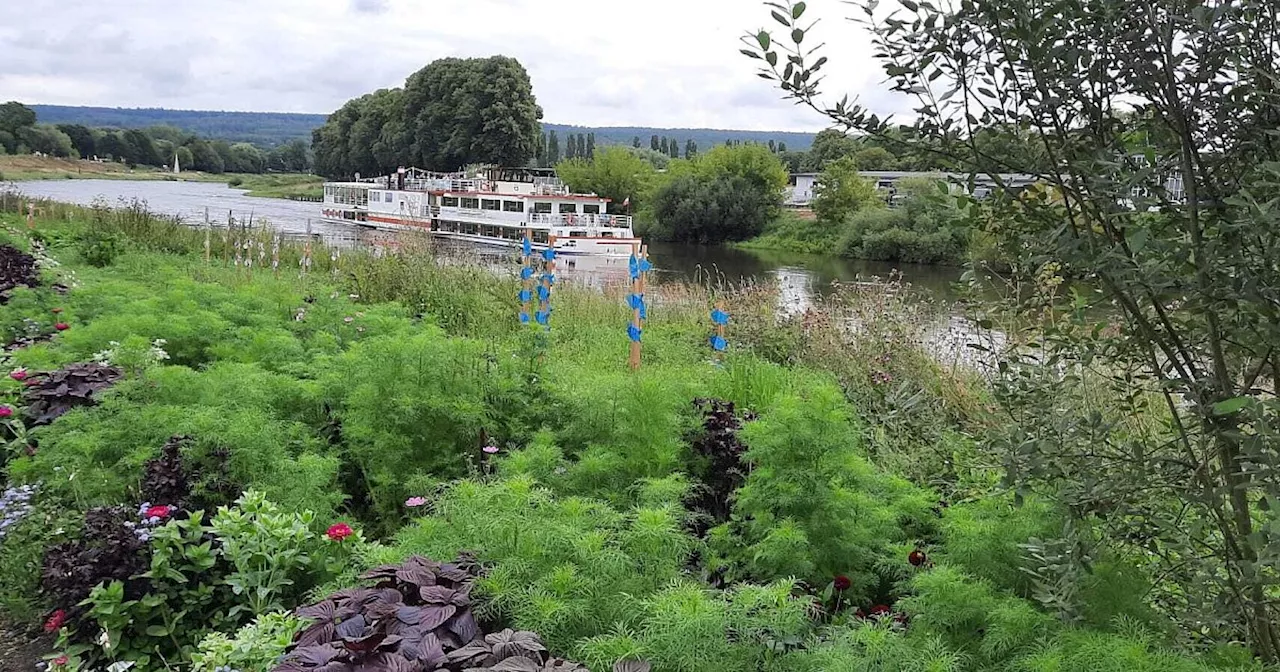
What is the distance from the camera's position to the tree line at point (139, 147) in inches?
2586

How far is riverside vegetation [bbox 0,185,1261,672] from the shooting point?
2195 mm

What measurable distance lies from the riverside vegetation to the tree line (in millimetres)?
69609

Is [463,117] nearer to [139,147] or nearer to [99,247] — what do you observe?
[99,247]

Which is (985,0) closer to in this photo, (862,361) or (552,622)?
(552,622)

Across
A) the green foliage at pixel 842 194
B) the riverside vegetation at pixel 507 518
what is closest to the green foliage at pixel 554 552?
the riverside vegetation at pixel 507 518

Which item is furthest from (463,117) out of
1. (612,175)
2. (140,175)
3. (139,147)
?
(139,147)

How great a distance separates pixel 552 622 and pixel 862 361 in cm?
464

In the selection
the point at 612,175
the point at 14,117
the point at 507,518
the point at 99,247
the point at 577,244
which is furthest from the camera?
the point at 14,117

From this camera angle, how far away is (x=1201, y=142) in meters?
1.98

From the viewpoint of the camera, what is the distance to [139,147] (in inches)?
3398

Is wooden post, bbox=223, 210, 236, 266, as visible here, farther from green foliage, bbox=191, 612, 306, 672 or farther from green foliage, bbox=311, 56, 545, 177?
green foliage, bbox=311, 56, 545, 177

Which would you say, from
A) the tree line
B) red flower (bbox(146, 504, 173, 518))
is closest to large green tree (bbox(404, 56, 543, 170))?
the tree line

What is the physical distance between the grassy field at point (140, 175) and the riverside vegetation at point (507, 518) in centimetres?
5534

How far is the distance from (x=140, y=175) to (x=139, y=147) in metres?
9.87
